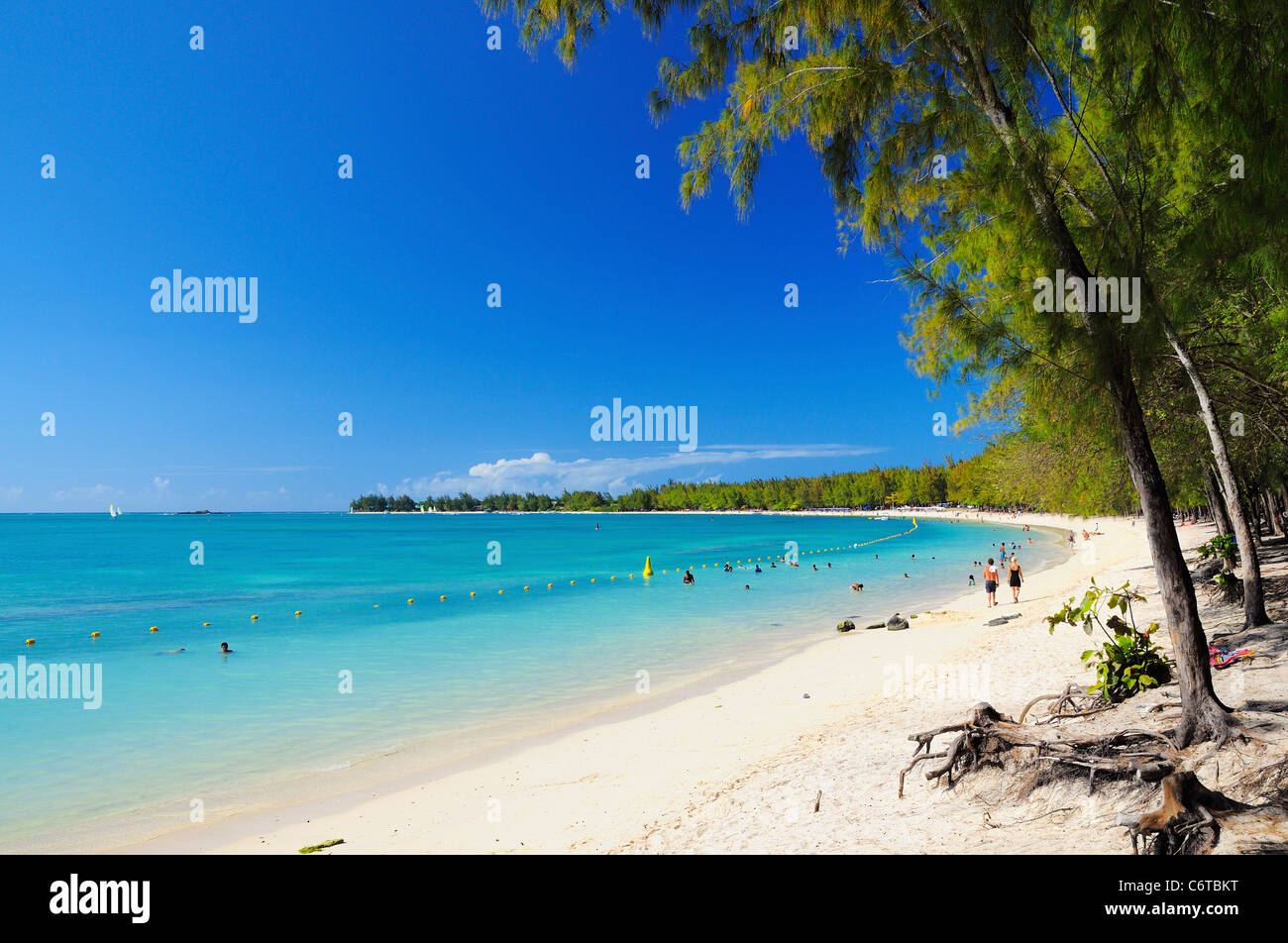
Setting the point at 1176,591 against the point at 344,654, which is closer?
the point at 1176,591

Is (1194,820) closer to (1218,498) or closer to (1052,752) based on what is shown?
(1052,752)

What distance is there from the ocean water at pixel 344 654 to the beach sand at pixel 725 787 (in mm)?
2179

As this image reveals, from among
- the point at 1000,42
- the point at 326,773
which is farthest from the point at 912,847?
the point at 326,773

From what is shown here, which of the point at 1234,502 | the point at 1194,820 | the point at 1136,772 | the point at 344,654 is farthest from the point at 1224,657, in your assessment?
the point at 344,654

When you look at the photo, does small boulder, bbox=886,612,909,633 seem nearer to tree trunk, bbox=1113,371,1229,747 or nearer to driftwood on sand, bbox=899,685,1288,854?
driftwood on sand, bbox=899,685,1288,854

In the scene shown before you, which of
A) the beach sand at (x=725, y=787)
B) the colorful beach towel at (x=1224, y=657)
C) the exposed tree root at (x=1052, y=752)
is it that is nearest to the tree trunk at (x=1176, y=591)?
the exposed tree root at (x=1052, y=752)

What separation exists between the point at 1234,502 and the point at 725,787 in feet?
28.7

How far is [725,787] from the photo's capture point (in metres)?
7.88

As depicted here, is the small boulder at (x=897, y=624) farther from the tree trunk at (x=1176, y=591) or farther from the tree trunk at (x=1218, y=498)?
the tree trunk at (x=1176, y=591)

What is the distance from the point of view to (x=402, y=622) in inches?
1171

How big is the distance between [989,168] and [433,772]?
10.9 meters

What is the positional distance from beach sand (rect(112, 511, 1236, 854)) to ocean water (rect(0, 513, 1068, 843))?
2179 mm

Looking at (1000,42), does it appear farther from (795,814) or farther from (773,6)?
(795,814)
